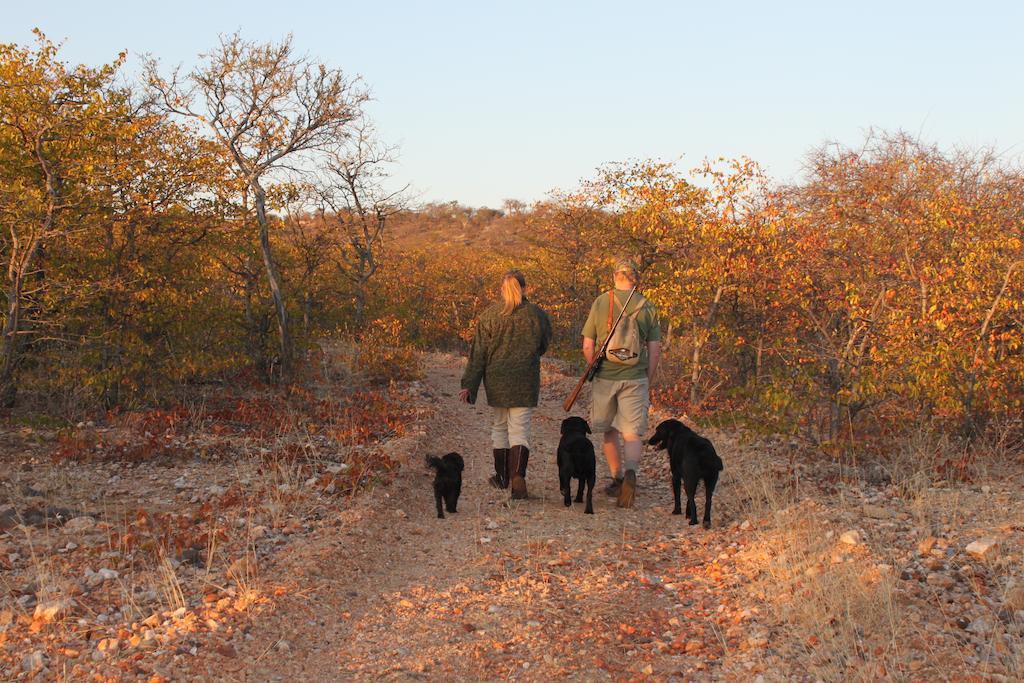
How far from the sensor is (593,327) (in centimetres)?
694

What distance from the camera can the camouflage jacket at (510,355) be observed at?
710 centimetres

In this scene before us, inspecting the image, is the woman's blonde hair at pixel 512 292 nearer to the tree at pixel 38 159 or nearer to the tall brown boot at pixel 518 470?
the tall brown boot at pixel 518 470

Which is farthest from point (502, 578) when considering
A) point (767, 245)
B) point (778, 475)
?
point (767, 245)

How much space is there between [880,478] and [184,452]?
774 centimetres

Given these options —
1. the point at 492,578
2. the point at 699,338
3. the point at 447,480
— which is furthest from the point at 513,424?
the point at 699,338

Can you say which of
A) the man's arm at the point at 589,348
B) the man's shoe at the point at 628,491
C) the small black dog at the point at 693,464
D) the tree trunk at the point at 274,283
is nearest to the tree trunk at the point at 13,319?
the tree trunk at the point at 274,283

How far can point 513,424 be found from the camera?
7.18 metres

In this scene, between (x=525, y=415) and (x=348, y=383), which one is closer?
(x=525, y=415)

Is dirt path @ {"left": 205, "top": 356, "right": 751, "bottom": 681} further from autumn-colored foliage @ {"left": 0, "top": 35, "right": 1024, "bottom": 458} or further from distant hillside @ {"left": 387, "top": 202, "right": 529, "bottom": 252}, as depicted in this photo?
distant hillside @ {"left": 387, "top": 202, "right": 529, "bottom": 252}

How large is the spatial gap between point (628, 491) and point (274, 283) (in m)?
7.46

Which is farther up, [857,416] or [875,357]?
[875,357]

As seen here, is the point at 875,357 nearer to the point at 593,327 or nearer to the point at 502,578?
the point at 593,327

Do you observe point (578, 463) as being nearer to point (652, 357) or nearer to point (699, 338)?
point (652, 357)

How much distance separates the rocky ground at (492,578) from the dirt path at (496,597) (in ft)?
0.06
